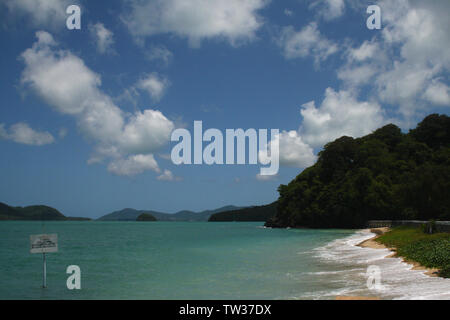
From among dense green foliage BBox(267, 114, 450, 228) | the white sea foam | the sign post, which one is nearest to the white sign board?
the sign post

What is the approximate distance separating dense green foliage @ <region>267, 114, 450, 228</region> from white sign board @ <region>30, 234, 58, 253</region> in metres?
60.3

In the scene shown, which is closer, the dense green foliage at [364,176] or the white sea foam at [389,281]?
the white sea foam at [389,281]

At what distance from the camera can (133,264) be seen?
2802 centimetres

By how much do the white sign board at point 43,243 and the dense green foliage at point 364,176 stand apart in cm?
6033

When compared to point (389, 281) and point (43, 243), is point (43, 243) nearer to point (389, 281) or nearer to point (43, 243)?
point (43, 243)

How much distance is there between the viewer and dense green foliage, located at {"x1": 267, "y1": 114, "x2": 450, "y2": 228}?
83188 mm

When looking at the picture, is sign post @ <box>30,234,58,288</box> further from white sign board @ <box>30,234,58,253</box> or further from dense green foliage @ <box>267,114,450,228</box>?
dense green foliage @ <box>267,114,450,228</box>

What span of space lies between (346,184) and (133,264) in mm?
75283

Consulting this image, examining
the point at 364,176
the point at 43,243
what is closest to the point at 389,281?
the point at 43,243

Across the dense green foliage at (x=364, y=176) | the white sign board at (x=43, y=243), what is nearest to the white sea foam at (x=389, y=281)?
the white sign board at (x=43, y=243)

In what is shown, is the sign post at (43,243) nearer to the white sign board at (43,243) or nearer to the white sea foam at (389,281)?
the white sign board at (43,243)

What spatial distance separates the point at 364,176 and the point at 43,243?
81078 millimetres

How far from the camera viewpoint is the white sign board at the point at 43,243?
15.6m
